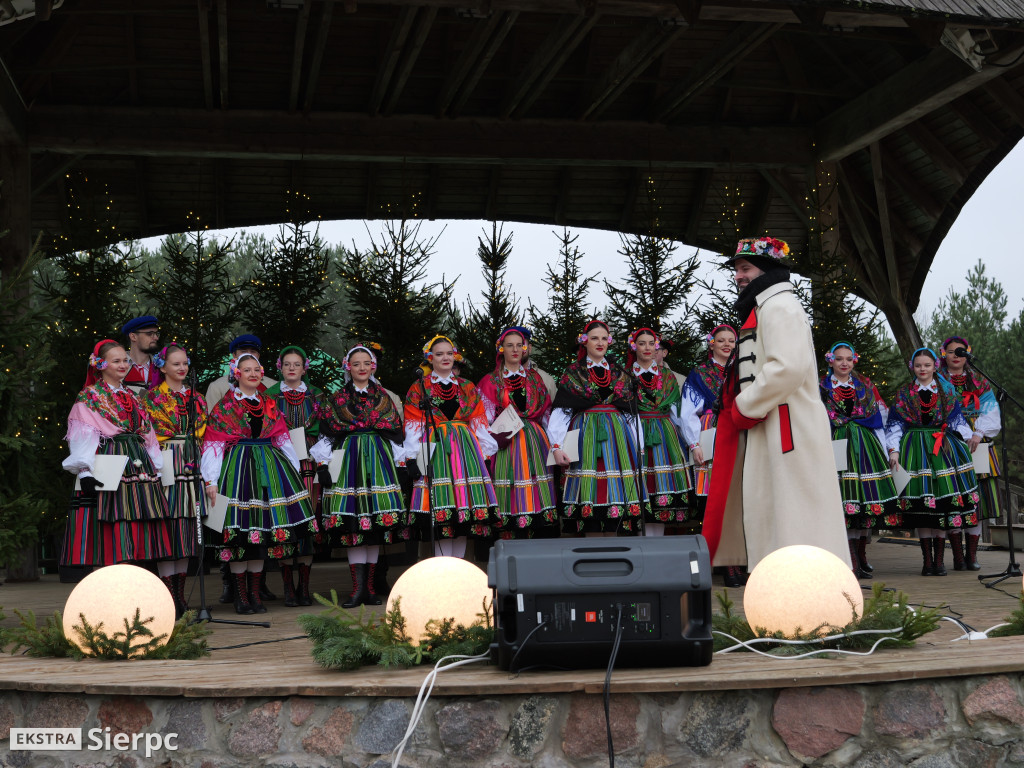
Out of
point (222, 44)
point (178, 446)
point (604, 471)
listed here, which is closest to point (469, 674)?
point (178, 446)

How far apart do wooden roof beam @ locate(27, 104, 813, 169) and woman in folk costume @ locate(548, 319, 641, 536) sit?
337cm

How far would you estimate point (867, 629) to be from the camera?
3.48 meters

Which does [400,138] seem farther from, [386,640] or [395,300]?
[386,640]

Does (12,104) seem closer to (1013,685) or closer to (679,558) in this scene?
(679,558)

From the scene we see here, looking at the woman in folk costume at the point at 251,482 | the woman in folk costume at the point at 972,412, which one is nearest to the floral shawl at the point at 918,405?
the woman in folk costume at the point at 972,412

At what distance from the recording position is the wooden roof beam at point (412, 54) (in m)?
7.51

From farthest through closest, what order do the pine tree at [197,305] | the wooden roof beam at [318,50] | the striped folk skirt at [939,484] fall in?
the pine tree at [197,305] → the wooden roof beam at [318,50] → the striped folk skirt at [939,484]

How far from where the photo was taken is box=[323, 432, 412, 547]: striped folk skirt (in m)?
6.14

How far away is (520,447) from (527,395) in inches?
14.8

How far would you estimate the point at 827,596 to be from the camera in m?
3.41

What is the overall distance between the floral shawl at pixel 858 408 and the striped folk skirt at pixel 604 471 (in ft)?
4.84

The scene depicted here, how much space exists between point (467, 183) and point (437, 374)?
530 cm

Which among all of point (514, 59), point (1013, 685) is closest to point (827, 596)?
point (1013, 685)

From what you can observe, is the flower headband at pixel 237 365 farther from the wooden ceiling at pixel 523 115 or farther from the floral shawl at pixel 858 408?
the floral shawl at pixel 858 408
